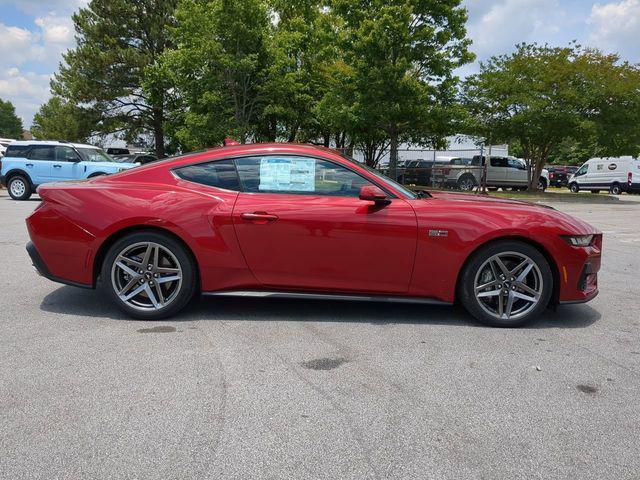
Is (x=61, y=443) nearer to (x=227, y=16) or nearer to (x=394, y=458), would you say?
(x=394, y=458)

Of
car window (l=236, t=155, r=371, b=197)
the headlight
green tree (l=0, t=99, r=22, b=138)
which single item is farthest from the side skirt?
green tree (l=0, t=99, r=22, b=138)

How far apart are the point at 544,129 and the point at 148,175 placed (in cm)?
2223

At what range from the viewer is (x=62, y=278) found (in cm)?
438

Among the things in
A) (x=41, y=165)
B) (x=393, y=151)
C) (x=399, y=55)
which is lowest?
(x=41, y=165)

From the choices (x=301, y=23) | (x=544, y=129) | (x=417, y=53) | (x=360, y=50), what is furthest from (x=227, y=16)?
(x=544, y=129)

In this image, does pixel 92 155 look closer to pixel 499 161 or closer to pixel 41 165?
pixel 41 165

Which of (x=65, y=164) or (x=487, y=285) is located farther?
(x=65, y=164)

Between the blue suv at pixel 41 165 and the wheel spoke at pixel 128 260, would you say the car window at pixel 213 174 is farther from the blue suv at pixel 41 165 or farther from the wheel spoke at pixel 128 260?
the blue suv at pixel 41 165

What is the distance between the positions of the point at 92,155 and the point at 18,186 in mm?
2532

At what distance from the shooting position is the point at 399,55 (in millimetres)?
20219

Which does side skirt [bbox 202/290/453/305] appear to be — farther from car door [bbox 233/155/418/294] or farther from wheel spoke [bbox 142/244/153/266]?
wheel spoke [bbox 142/244/153/266]

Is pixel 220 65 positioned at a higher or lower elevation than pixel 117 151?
higher

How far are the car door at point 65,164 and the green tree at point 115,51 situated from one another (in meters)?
15.9

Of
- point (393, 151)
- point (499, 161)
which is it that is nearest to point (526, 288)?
point (393, 151)
